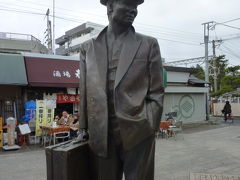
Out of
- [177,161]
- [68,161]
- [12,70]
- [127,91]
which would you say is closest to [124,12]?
[127,91]

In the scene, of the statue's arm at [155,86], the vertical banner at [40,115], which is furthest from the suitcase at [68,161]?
the vertical banner at [40,115]

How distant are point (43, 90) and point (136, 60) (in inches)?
424

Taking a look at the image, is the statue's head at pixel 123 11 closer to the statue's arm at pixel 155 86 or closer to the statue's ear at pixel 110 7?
the statue's ear at pixel 110 7

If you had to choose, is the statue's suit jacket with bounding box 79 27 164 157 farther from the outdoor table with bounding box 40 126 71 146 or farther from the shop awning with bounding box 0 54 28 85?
the shop awning with bounding box 0 54 28 85

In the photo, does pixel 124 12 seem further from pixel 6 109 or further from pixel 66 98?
pixel 66 98

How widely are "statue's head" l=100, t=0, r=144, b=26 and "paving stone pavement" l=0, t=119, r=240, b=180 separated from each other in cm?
457

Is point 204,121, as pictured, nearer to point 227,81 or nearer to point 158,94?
point 227,81

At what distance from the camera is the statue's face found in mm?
2297

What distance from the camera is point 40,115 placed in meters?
11.0

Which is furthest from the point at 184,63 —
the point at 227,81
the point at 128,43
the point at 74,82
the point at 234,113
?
the point at 128,43

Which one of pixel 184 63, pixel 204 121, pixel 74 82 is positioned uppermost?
pixel 184 63

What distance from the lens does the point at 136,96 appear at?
2246 millimetres

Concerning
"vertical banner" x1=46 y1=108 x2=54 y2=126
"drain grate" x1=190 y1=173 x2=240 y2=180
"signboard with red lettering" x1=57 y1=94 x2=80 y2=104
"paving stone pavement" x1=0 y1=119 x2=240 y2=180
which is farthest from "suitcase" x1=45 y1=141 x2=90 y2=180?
"signboard with red lettering" x1=57 y1=94 x2=80 y2=104

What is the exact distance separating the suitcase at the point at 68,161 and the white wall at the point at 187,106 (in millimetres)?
14705
